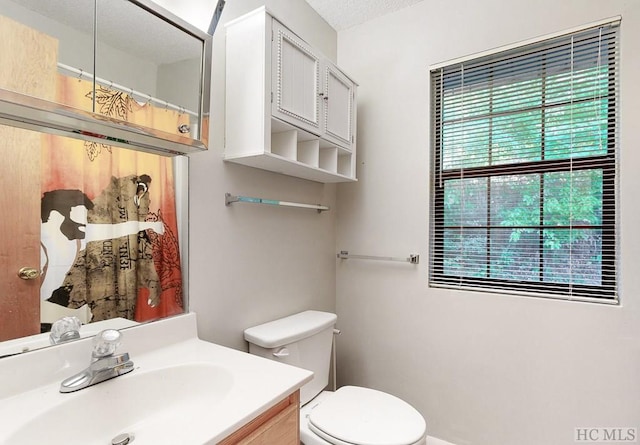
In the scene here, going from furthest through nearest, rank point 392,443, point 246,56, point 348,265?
point 348,265 < point 246,56 < point 392,443

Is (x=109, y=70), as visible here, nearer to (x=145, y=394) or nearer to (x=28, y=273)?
(x=28, y=273)

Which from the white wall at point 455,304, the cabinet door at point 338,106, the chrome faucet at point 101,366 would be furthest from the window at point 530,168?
the chrome faucet at point 101,366

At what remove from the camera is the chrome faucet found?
3.09ft

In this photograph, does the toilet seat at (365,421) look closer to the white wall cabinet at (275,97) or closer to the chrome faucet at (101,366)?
the chrome faucet at (101,366)

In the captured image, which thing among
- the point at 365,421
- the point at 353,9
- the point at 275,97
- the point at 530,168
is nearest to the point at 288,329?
the point at 365,421

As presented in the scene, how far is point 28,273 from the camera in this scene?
966 millimetres

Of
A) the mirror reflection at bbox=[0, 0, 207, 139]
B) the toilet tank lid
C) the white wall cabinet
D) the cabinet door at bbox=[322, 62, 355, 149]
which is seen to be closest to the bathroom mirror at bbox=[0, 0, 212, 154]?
the mirror reflection at bbox=[0, 0, 207, 139]

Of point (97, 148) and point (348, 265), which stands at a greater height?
point (97, 148)

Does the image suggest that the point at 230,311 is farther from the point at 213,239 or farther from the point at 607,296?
the point at 607,296

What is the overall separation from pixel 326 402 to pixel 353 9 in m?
2.08

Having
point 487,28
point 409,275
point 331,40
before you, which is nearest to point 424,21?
point 487,28

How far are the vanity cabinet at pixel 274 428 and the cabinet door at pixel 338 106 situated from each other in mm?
1201

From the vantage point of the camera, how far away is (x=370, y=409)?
1503mm

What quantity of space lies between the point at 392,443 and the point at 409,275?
36.9 inches
